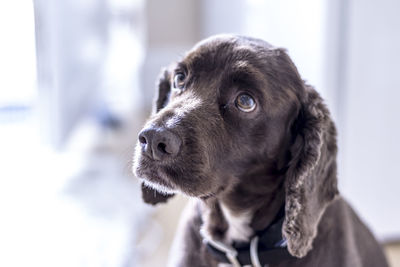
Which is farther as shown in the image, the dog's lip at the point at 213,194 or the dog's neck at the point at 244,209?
the dog's neck at the point at 244,209

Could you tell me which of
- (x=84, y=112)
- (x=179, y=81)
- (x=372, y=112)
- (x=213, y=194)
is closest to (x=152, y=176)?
(x=213, y=194)

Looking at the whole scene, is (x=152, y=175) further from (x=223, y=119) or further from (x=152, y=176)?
(x=223, y=119)

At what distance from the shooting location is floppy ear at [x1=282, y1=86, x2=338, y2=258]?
153 centimetres

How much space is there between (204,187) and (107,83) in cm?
326

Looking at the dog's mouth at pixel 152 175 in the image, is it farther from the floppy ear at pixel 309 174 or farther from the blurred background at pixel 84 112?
the blurred background at pixel 84 112

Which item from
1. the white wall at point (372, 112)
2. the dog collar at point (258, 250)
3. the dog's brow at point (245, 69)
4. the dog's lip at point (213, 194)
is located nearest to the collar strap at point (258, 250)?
the dog collar at point (258, 250)

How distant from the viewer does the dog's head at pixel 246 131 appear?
4.78ft

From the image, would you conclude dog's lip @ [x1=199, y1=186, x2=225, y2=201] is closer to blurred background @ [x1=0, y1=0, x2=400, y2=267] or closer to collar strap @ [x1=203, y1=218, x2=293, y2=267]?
collar strap @ [x1=203, y1=218, x2=293, y2=267]

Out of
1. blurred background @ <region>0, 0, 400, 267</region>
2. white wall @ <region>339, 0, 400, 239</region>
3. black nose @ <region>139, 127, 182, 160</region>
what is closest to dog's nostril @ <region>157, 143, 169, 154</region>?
black nose @ <region>139, 127, 182, 160</region>

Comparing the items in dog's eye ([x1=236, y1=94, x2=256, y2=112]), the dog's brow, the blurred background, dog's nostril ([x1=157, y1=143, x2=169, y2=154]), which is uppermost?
the dog's brow

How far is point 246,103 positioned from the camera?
1.52m

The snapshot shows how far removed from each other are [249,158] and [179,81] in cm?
27

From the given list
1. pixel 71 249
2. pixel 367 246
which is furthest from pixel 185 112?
pixel 71 249

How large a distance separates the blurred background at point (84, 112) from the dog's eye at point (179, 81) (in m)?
0.46
